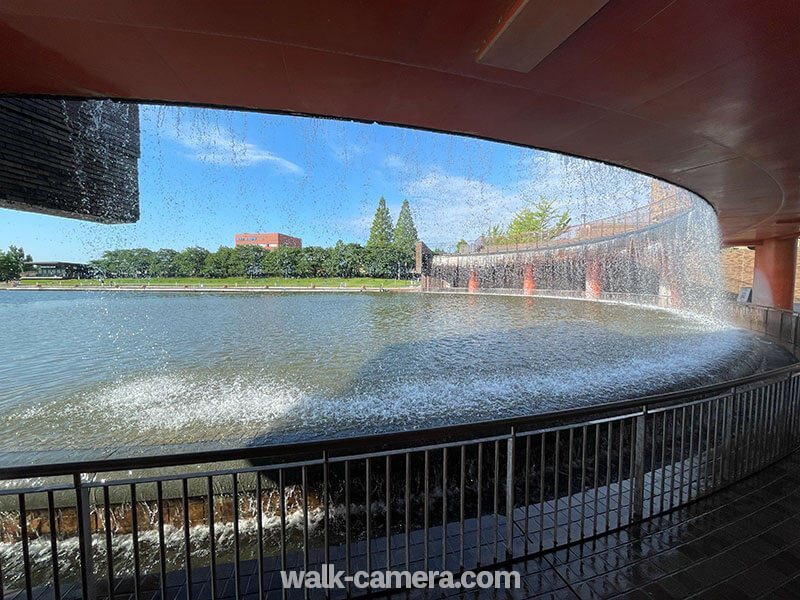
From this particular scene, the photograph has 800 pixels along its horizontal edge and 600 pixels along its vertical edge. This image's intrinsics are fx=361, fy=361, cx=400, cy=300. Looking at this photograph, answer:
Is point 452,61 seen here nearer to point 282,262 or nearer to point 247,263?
point 282,262

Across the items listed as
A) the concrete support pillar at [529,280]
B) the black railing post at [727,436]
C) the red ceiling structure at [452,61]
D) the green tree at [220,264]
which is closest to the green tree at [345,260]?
the green tree at [220,264]

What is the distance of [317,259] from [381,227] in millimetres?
12480

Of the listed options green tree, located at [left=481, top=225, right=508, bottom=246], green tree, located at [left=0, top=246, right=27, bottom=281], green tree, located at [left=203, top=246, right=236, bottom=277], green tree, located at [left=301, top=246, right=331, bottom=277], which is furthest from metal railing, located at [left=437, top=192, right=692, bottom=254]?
green tree, located at [left=0, top=246, right=27, bottom=281]

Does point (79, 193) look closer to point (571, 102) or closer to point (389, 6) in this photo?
point (389, 6)

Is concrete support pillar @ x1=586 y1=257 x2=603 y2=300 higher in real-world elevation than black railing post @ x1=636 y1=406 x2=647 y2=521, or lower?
higher

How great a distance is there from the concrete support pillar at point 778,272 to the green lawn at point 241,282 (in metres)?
41.1

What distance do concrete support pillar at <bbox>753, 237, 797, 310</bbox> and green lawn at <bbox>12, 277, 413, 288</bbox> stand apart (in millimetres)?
41113

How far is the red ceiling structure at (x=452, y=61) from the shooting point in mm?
2604

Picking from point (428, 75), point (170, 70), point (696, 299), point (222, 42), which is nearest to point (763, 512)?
point (428, 75)

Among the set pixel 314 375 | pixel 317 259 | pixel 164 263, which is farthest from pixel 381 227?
pixel 314 375

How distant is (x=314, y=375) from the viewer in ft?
27.9

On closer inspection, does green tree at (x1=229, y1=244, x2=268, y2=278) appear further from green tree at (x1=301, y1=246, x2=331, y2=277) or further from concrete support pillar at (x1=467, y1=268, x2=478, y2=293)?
concrete support pillar at (x1=467, y1=268, x2=478, y2=293)

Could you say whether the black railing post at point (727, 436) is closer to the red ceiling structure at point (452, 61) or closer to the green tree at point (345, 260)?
the red ceiling structure at point (452, 61)

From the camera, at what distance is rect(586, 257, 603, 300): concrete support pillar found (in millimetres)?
31514
